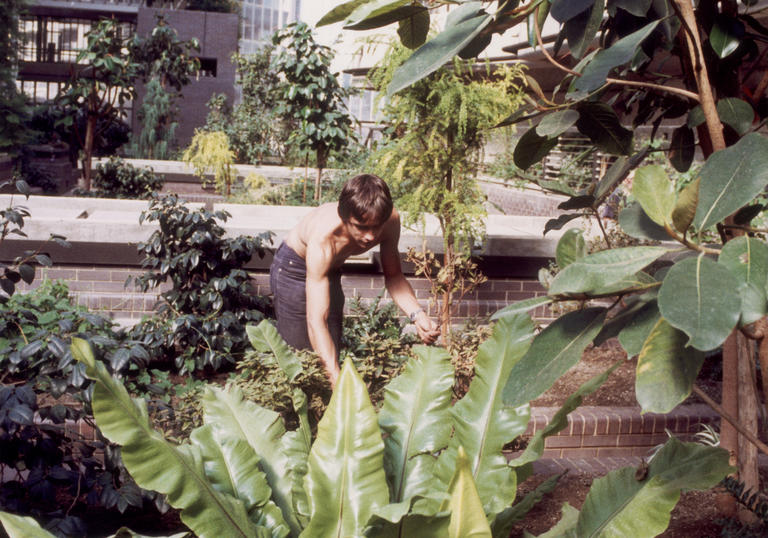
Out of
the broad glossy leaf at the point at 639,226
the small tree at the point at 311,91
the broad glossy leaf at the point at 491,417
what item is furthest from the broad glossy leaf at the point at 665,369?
the small tree at the point at 311,91

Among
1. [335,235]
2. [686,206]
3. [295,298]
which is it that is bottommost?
[295,298]

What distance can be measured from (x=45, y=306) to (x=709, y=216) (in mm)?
5778

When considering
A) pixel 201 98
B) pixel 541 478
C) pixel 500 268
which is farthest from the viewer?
pixel 201 98

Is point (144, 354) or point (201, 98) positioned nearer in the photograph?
point (144, 354)

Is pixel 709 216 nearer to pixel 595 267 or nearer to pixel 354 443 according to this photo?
pixel 595 267

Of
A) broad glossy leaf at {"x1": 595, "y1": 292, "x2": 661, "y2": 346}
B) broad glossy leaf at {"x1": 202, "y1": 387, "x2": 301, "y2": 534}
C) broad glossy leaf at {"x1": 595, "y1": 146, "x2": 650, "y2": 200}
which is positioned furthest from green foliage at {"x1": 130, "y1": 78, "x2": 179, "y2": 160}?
broad glossy leaf at {"x1": 595, "y1": 292, "x2": 661, "y2": 346}

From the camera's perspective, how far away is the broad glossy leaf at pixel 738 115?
1652 millimetres

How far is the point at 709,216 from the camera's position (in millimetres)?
958

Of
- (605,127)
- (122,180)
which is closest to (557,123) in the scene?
(605,127)

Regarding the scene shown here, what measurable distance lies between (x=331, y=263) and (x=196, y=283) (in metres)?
2.23

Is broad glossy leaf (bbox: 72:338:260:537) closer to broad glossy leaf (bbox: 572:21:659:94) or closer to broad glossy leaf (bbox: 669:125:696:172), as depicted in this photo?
broad glossy leaf (bbox: 572:21:659:94)

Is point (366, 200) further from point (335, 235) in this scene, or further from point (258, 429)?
point (258, 429)

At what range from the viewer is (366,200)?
3748 mm

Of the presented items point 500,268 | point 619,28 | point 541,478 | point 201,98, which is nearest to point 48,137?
point 201,98
